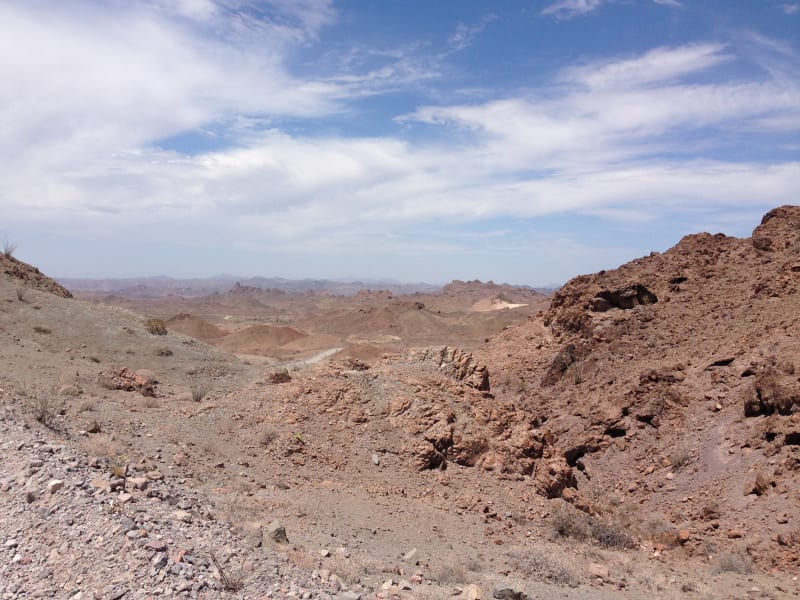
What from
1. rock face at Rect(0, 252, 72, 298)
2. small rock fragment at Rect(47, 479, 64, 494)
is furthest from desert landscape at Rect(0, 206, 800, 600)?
rock face at Rect(0, 252, 72, 298)

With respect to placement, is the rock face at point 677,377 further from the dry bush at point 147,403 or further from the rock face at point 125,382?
the rock face at point 125,382

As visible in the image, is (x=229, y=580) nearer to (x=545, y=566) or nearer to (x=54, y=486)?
(x=54, y=486)

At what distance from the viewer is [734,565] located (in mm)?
8414

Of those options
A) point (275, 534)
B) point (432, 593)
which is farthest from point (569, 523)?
point (275, 534)

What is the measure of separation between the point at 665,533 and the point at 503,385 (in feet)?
32.8

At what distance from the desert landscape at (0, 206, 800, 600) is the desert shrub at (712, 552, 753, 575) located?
0.03 metres

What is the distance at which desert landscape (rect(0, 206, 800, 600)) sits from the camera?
5.31m

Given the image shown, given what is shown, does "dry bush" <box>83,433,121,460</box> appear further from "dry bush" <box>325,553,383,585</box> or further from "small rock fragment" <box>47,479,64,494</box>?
"dry bush" <box>325,553,383,585</box>

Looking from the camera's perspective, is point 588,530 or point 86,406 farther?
point 86,406

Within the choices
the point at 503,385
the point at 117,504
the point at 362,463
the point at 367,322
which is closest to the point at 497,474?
the point at 362,463

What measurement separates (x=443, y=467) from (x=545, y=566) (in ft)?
9.31

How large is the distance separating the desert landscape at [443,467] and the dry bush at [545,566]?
0.14 feet

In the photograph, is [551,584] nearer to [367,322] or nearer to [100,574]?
[100,574]

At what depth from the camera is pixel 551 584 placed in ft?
23.2
